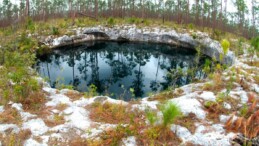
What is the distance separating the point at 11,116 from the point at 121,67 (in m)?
14.2

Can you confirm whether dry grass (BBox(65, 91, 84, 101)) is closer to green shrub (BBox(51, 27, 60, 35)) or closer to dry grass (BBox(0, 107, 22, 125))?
dry grass (BBox(0, 107, 22, 125))

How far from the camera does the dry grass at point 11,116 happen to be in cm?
731

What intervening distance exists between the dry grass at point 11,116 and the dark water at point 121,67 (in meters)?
3.81

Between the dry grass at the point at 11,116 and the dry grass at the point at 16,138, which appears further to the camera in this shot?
the dry grass at the point at 11,116

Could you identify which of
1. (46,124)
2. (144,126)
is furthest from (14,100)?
(144,126)

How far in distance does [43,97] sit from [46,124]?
7.37 ft

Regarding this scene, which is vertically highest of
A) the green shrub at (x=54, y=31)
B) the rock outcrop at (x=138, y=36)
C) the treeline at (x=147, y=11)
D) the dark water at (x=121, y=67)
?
the treeline at (x=147, y=11)

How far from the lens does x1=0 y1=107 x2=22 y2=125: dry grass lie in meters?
7.31

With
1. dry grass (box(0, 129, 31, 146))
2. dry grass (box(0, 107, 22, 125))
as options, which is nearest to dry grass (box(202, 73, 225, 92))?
dry grass (box(0, 129, 31, 146))

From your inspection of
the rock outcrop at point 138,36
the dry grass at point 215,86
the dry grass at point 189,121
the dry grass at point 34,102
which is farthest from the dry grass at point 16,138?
the rock outcrop at point 138,36

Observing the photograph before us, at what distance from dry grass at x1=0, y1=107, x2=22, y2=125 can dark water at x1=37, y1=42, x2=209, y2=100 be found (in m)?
3.81

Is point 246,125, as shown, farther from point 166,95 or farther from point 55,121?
point 55,121

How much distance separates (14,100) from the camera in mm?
8508

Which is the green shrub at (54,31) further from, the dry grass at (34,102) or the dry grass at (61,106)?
the dry grass at (61,106)
